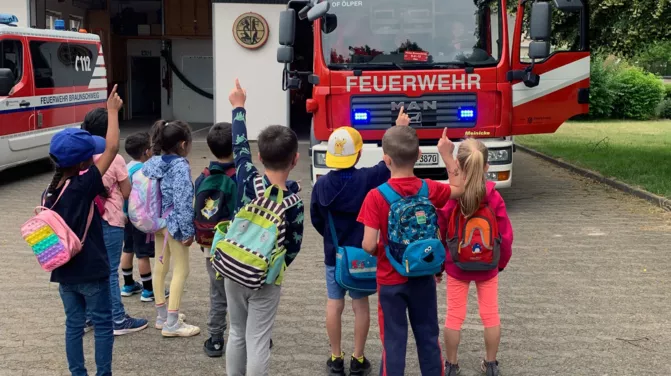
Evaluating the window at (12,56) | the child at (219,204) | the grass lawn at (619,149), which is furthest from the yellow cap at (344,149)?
the window at (12,56)

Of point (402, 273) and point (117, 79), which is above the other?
point (117, 79)

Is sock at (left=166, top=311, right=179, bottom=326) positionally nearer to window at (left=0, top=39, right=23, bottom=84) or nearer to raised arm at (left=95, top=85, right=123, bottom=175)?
raised arm at (left=95, top=85, right=123, bottom=175)

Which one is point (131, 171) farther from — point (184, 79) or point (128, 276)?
point (184, 79)

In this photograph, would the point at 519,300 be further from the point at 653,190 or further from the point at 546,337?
the point at 653,190

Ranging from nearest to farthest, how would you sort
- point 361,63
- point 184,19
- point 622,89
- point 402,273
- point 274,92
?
point 402,273 → point 361,63 → point 274,92 → point 184,19 → point 622,89

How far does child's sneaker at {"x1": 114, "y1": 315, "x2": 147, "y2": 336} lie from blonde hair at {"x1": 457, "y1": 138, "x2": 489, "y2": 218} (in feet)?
8.52

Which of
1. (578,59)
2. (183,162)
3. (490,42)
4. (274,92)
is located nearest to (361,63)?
(490,42)

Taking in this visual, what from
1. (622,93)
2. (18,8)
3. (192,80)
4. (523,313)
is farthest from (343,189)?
(622,93)

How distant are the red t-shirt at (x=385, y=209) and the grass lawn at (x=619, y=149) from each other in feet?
26.4

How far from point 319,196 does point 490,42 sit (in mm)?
6013

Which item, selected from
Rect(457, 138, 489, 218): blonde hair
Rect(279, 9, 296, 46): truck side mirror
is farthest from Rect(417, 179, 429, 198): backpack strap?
Rect(279, 9, 296, 46): truck side mirror

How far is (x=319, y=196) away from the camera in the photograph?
4.43 metres

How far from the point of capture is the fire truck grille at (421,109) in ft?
31.7

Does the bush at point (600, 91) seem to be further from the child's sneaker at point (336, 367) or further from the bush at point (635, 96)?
the child's sneaker at point (336, 367)
